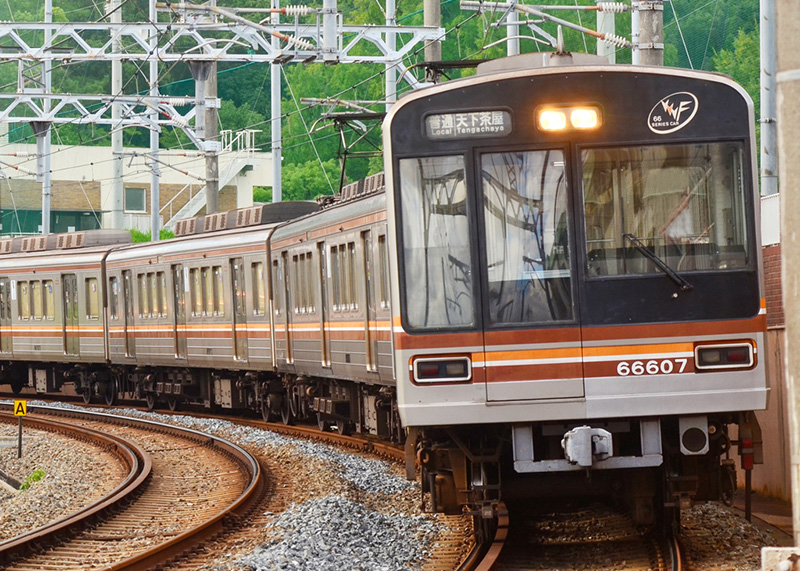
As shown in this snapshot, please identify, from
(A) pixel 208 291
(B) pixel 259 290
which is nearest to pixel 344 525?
(B) pixel 259 290

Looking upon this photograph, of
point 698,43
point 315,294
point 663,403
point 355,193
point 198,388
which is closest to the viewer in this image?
point 663,403

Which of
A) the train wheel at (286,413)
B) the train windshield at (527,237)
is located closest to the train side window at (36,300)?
the train wheel at (286,413)

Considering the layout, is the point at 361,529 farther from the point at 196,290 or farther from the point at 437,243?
the point at 196,290

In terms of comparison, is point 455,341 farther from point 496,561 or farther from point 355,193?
point 355,193

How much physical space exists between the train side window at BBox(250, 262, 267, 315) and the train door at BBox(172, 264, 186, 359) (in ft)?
10.7

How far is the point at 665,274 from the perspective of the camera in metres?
8.86

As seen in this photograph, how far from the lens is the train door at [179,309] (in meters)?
24.6

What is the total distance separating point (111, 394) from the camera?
29000 mm

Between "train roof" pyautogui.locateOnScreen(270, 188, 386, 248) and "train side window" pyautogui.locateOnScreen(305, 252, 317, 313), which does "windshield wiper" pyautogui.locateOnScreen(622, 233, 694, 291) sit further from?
"train side window" pyautogui.locateOnScreen(305, 252, 317, 313)

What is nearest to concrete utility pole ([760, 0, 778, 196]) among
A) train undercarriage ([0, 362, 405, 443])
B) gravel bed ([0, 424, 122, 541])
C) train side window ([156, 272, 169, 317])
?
train undercarriage ([0, 362, 405, 443])

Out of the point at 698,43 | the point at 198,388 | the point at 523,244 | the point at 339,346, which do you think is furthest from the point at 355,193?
the point at 698,43

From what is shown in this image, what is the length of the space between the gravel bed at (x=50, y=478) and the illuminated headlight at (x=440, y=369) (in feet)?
18.2

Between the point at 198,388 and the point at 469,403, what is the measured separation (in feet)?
56.1

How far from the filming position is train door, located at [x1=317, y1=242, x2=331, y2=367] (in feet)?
56.5
